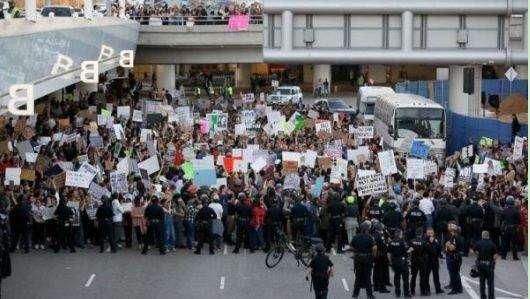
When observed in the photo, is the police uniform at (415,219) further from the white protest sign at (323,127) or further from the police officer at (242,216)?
the white protest sign at (323,127)

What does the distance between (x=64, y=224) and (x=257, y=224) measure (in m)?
3.82

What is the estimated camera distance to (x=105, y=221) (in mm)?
26453

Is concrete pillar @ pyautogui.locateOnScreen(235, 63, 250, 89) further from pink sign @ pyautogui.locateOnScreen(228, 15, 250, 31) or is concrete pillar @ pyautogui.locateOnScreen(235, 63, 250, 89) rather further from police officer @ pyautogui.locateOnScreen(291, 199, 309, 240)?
police officer @ pyautogui.locateOnScreen(291, 199, 309, 240)

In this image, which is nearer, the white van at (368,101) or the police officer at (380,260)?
the police officer at (380,260)

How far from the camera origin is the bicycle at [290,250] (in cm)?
2525

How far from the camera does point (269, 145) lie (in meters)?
35.7

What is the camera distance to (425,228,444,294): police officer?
22.4 meters

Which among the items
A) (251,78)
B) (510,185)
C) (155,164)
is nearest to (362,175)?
(510,185)

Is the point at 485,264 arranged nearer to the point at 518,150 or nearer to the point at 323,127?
the point at 518,150

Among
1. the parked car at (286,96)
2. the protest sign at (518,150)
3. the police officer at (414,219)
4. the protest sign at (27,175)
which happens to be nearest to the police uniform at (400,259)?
the police officer at (414,219)

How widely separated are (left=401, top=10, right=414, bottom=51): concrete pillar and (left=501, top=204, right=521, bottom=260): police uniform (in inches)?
240

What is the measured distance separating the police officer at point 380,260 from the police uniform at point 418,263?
0.47m

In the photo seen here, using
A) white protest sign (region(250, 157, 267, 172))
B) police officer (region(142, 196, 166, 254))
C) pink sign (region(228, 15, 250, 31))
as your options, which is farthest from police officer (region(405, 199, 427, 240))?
pink sign (region(228, 15, 250, 31))

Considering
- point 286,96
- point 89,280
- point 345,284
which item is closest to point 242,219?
point 345,284
